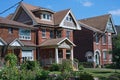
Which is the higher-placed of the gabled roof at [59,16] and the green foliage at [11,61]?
the gabled roof at [59,16]

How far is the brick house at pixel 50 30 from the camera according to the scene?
147ft

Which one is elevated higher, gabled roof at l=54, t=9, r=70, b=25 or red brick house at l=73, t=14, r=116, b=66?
gabled roof at l=54, t=9, r=70, b=25

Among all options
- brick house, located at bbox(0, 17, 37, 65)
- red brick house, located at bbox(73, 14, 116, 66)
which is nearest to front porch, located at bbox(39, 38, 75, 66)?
brick house, located at bbox(0, 17, 37, 65)

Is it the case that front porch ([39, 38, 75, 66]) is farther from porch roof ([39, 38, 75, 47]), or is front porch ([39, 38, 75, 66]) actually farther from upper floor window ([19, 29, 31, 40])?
upper floor window ([19, 29, 31, 40])

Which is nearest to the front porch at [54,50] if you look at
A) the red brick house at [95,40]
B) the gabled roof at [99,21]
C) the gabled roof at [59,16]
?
the gabled roof at [59,16]

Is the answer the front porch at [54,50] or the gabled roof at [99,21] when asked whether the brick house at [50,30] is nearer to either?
the front porch at [54,50]

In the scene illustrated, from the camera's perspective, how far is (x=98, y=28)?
5875cm

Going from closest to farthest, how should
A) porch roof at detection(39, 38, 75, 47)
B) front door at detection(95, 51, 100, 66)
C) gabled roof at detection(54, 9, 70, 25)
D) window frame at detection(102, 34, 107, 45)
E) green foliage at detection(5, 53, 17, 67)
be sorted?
green foliage at detection(5, 53, 17, 67) < porch roof at detection(39, 38, 75, 47) < gabled roof at detection(54, 9, 70, 25) < front door at detection(95, 51, 100, 66) < window frame at detection(102, 34, 107, 45)

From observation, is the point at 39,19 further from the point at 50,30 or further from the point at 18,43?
the point at 18,43

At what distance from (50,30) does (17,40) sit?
9.22m

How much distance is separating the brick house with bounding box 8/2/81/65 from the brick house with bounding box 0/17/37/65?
137cm

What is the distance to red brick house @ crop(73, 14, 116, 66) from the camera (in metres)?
55.4

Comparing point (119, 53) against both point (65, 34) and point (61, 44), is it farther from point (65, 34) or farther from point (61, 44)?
point (65, 34)

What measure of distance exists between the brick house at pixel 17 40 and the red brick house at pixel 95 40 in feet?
46.1
